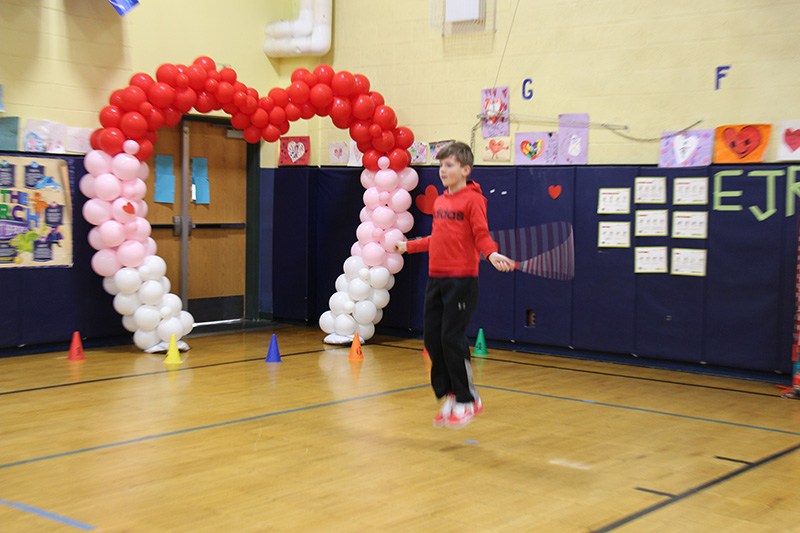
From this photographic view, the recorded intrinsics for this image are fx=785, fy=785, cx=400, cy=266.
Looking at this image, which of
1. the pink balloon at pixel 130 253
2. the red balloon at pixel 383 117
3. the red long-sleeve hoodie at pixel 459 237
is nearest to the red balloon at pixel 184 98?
the pink balloon at pixel 130 253

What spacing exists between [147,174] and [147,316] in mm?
1349

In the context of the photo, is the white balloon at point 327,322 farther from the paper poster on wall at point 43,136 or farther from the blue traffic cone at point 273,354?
the paper poster on wall at point 43,136

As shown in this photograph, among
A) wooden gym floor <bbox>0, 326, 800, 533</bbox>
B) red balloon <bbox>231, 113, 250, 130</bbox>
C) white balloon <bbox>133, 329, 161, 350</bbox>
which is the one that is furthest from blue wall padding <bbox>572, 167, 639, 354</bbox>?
white balloon <bbox>133, 329, 161, 350</bbox>

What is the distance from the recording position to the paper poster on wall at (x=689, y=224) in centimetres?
683

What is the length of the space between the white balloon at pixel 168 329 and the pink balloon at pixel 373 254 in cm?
191

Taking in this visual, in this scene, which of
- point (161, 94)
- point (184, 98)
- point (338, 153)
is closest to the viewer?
point (161, 94)

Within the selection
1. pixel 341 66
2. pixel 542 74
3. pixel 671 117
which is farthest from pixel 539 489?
pixel 341 66

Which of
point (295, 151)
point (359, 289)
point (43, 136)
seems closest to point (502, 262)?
point (359, 289)

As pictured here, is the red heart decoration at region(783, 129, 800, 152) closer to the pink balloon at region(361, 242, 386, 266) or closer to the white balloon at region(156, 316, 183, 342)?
the pink balloon at region(361, 242, 386, 266)

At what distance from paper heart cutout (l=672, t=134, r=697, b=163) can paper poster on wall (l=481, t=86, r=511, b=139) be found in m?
1.68

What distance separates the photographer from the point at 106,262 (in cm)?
708

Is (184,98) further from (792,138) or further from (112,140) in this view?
(792,138)

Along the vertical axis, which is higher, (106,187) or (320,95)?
(320,95)

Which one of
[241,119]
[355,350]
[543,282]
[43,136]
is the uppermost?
[241,119]
